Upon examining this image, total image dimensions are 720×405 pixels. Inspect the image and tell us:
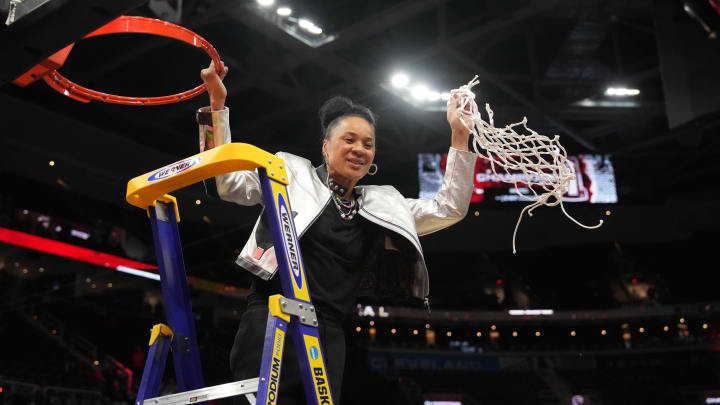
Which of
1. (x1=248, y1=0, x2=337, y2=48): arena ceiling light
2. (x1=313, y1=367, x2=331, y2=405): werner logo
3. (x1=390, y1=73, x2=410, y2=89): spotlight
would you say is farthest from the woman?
(x1=390, y1=73, x2=410, y2=89): spotlight

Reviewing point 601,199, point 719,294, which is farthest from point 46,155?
point 719,294

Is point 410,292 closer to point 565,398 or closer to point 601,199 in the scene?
point 601,199

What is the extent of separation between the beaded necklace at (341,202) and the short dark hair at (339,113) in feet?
0.72

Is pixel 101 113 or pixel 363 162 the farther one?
pixel 101 113

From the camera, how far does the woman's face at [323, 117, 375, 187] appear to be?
240 cm

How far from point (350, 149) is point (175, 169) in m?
0.65

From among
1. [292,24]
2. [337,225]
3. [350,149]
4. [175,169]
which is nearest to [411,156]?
[292,24]

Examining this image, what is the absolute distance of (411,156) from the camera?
15812 mm

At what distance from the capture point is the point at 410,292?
2.42m

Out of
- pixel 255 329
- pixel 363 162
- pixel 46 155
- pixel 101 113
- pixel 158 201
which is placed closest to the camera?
pixel 255 329

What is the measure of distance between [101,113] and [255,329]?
12.6 metres

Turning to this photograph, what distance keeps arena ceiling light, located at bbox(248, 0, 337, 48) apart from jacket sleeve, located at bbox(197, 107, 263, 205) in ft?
26.1

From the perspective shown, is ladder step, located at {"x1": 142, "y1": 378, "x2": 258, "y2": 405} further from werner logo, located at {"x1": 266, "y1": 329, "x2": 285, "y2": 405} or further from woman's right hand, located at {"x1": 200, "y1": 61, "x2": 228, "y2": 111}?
woman's right hand, located at {"x1": 200, "y1": 61, "x2": 228, "y2": 111}

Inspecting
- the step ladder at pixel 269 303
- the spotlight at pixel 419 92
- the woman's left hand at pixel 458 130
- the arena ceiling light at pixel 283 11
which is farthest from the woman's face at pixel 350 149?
the spotlight at pixel 419 92
